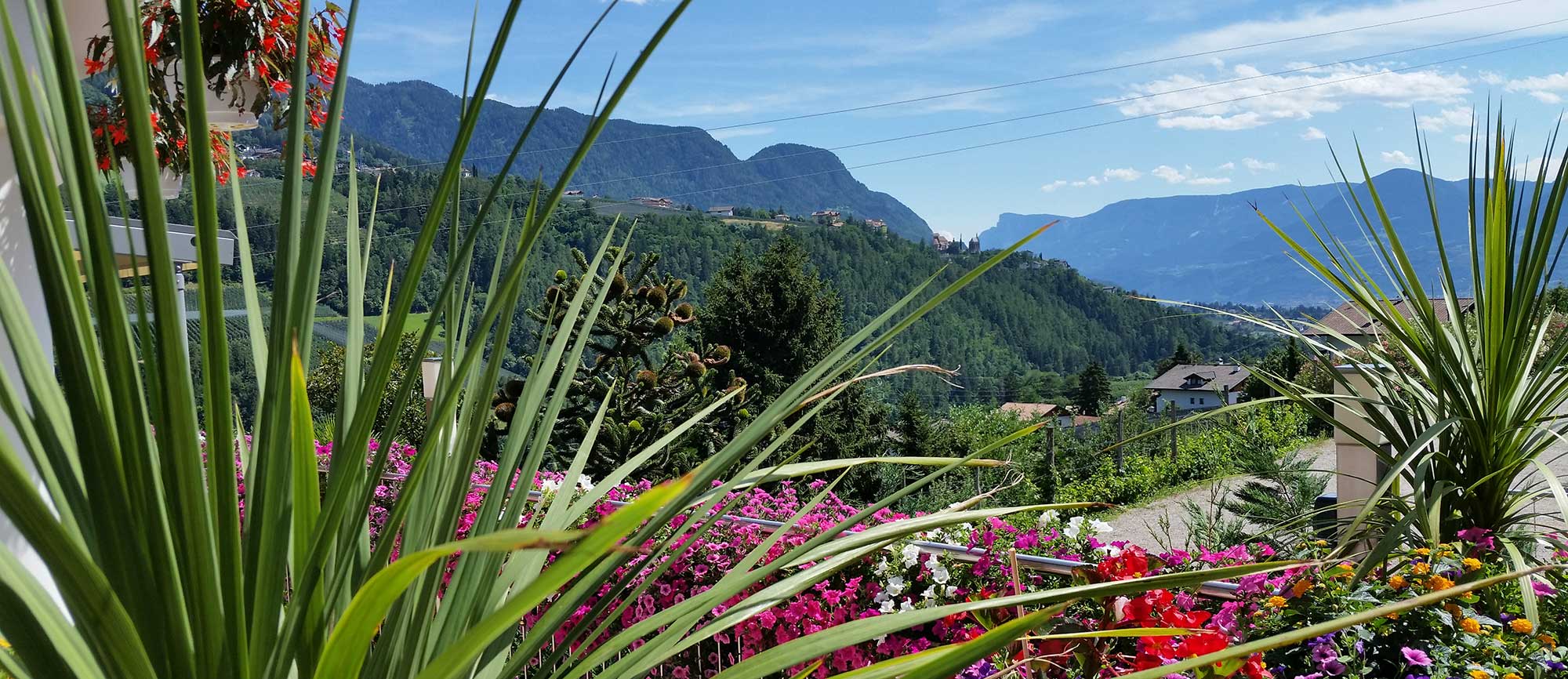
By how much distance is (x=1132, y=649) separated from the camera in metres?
1.49

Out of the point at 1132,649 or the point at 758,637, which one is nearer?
the point at 1132,649

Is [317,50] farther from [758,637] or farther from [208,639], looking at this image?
[208,639]

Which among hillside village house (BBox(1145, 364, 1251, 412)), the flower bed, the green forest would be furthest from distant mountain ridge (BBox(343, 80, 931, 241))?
the flower bed

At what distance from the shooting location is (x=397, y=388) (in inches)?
22.1

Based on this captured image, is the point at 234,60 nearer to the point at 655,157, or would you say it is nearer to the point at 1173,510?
the point at 1173,510

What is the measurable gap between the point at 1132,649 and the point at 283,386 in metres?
1.33

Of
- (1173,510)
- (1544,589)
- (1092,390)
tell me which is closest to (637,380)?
(1544,589)

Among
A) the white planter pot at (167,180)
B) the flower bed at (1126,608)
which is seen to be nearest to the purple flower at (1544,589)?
the flower bed at (1126,608)

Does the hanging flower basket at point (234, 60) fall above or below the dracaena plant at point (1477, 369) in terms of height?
above

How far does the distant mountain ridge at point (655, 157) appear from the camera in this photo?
427 ft

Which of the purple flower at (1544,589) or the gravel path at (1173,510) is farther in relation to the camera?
the gravel path at (1173,510)

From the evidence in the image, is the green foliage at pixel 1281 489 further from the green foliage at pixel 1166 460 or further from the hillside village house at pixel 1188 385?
the hillside village house at pixel 1188 385

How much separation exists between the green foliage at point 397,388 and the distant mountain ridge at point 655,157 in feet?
300

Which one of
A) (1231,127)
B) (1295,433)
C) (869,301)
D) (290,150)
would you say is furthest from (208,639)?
(1231,127)
